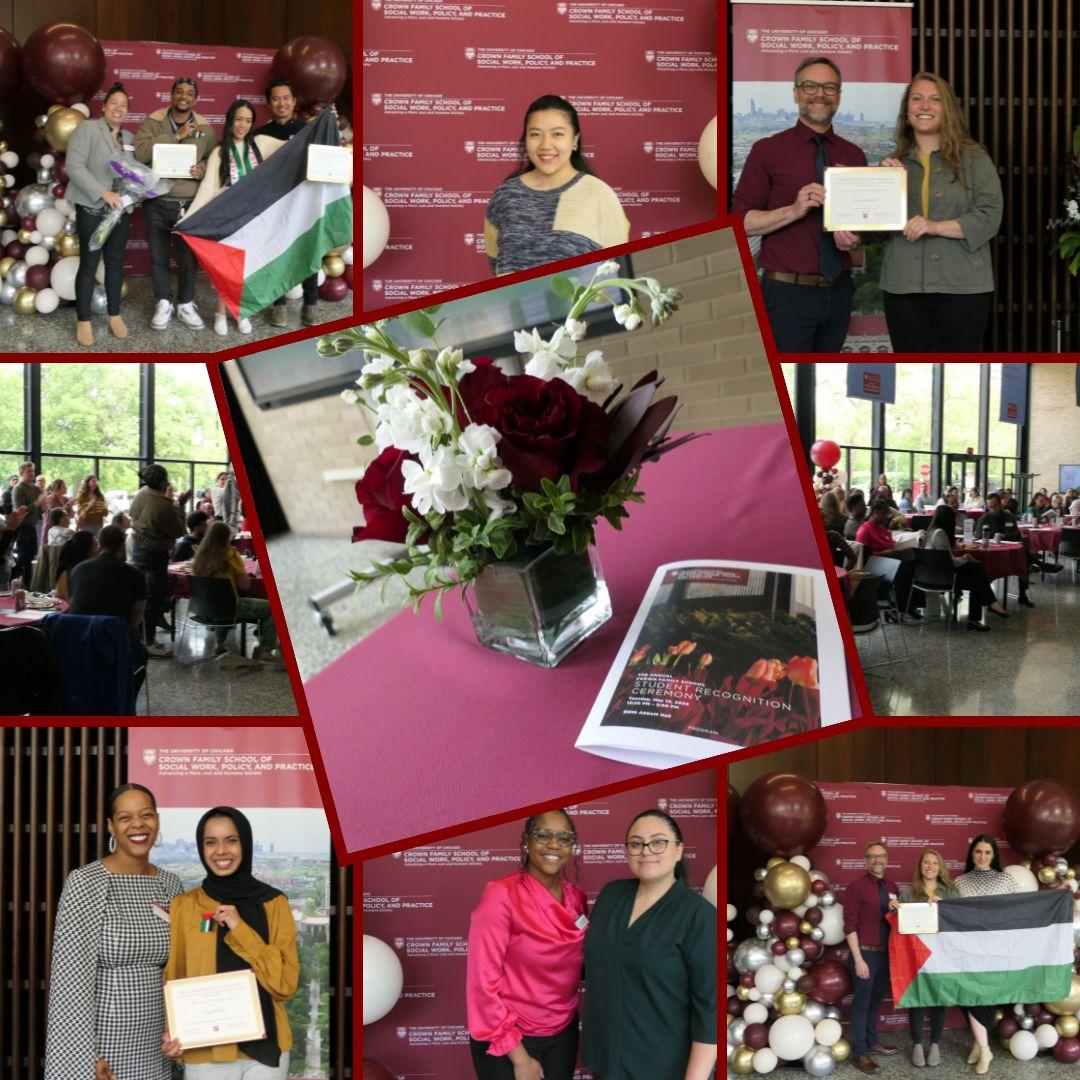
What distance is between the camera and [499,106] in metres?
5.77

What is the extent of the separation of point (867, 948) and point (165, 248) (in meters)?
4.33

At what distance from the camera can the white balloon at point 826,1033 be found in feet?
17.0

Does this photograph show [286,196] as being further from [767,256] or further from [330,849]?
[330,849]

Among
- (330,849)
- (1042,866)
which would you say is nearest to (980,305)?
(1042,866)

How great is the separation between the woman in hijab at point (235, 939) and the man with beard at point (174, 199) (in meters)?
2.47

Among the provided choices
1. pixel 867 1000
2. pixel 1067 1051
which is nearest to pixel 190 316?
A: pixel 867 1000

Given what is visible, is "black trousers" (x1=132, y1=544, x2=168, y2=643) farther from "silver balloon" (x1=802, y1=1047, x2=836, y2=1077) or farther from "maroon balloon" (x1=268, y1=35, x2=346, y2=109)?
"silver balloon" (x1=802, y1=1047, x2=836, y2=1077)

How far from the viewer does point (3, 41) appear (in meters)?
5.84

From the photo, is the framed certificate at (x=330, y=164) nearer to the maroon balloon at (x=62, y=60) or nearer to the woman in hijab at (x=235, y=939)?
the maroon balloon at (x=62, y=60)

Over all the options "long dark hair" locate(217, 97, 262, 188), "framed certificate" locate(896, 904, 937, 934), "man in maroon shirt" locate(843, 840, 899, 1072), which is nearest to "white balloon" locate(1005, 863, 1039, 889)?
"framed certificate" locate(896, 904, 937, 934)

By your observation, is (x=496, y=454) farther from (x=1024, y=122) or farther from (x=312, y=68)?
(x=1024, y=122)

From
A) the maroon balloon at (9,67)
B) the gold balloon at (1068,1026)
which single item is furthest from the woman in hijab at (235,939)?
the maroon balloon at (9,67)

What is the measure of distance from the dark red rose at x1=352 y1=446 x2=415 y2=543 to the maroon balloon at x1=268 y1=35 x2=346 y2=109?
4.21m

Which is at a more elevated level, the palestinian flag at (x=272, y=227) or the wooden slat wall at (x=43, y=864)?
the palestinian flag at (x=272, y=227)
